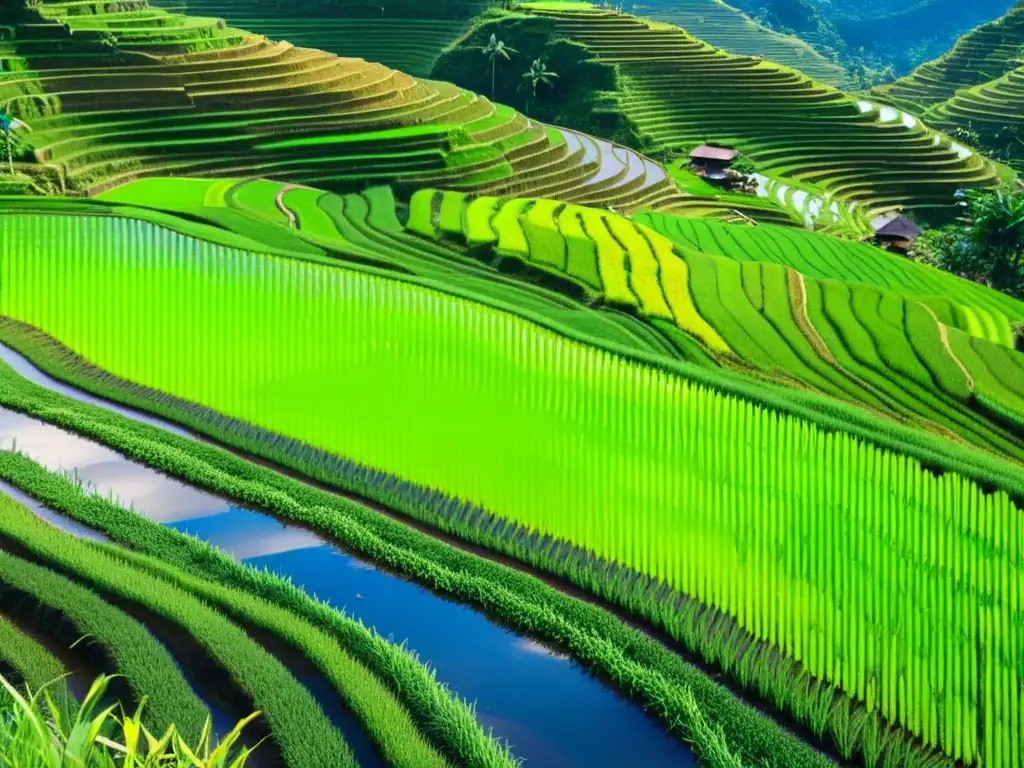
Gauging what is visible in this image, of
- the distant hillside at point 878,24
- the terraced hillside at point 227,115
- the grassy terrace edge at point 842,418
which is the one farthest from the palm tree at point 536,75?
the distant hillside at point 878,24

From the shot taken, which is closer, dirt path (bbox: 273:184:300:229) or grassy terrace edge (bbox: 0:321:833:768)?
grassy terrace edge (bbox: 0:321:833:768)

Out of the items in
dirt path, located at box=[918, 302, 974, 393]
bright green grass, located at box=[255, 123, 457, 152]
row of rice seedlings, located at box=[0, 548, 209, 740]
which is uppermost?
row of rice seedlings, located at box=[0, 548, 209, 740]

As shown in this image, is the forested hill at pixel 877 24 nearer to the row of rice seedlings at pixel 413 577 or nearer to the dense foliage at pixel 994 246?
the dense foliage at pixel 994 246

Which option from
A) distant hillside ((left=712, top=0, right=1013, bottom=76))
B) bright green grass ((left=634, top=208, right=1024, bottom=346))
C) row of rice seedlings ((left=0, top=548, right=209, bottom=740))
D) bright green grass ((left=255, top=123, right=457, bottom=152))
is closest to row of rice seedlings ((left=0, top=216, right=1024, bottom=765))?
row of rice seedlings ((left=0, top=548, right=209, bottom=740))

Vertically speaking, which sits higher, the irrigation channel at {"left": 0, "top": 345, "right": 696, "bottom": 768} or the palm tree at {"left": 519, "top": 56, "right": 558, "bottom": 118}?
the irrigation channel at {"left": 0, "top": 345, "right": 696, "bottom": 768}


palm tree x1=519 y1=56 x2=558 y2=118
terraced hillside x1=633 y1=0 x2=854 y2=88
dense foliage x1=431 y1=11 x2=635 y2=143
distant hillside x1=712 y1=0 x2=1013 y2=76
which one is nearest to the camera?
dense foliage x1=431 y1=11 x2=635 y2=143

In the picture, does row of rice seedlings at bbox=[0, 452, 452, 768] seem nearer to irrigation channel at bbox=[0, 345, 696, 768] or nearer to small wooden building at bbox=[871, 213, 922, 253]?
irrigation channel at bbox=[0, 345, 696, 768]
